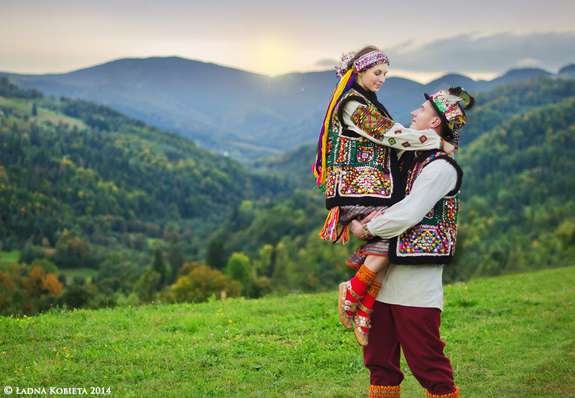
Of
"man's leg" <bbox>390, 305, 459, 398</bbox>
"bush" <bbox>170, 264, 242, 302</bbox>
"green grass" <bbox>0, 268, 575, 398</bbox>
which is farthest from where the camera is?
"bush" <bbox>170, 264, 242, 302</bbox>

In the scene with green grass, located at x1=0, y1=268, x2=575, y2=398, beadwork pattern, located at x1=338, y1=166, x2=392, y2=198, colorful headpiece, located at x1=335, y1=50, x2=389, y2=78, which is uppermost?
colorful headpiece, located at x1=335, y1=50, x2=389, y2=78

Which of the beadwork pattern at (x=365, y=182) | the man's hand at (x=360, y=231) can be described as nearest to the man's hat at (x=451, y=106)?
the beadwork pattern at (x=365, y=182)

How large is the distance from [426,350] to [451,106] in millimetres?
1953

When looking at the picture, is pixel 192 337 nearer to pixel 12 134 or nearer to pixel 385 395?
pixel 385 395

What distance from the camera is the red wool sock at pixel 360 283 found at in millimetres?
5031

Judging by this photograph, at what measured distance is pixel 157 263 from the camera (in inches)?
3410

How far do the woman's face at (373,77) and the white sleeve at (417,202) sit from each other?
822 mm

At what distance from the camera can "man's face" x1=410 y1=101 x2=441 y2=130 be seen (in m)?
5.16

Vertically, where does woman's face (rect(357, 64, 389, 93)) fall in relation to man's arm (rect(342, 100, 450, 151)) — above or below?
above

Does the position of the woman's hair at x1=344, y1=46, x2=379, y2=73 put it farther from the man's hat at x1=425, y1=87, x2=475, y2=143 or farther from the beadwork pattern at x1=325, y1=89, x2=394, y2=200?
the man's hat at x1=425, y1=87, x2=475, y2=143

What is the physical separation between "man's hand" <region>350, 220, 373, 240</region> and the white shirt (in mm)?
68

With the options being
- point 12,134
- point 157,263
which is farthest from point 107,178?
Result: point 157,263

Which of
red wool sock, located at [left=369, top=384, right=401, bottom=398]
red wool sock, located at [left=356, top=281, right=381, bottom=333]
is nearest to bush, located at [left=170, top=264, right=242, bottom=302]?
red wool sock, located at [left=369, top=384, right=401, bottom=398]

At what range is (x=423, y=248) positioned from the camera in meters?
4.99
